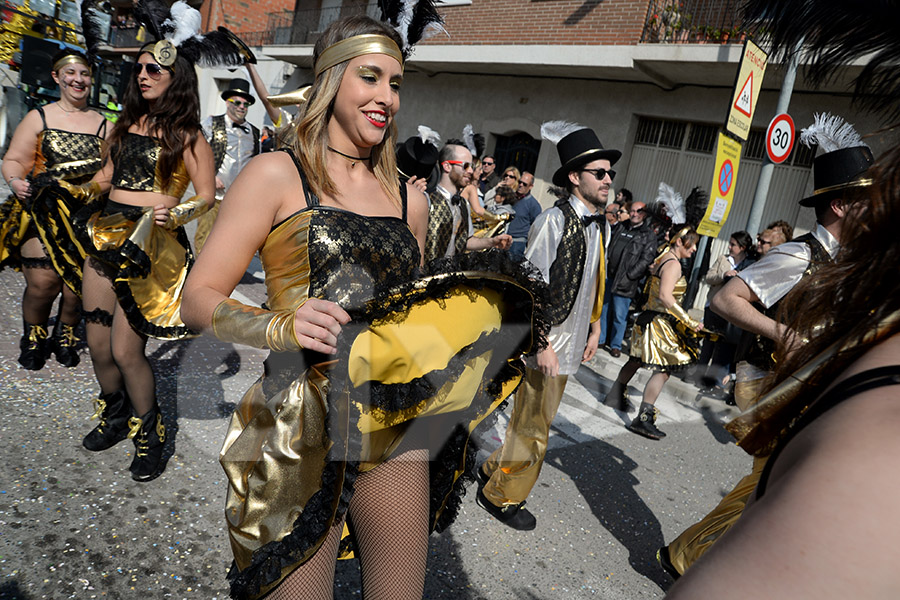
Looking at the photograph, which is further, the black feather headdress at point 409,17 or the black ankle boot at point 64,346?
the black ankle boot at point 64,346

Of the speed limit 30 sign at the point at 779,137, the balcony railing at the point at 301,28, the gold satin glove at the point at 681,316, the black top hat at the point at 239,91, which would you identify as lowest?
the gold satin glove at the point at 681,316

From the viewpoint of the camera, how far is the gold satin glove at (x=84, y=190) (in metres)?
3.67

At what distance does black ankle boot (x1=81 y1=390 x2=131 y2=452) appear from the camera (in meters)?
3.37

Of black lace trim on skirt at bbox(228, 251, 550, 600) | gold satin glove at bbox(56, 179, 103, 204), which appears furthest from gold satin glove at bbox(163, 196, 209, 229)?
black lace trim on skirt at bbox(228, 251, 550, 600)

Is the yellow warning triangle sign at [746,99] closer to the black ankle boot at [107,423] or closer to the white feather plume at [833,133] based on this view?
the white feather plume at [833,133]

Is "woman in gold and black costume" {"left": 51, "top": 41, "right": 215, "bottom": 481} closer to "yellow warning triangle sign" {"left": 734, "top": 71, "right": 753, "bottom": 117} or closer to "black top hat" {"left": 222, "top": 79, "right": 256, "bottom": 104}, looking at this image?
"black top hat" {"left": 222, "top": 79, "right": 256, "bottom": 104}

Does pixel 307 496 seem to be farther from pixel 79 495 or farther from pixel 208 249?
pixel 79 495

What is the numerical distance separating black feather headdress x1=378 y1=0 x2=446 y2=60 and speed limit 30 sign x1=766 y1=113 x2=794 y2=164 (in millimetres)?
5350

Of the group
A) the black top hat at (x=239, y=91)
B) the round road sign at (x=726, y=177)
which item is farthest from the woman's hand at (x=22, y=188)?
the round road sign at (x=726, y=177)

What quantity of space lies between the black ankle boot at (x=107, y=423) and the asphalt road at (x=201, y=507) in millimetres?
59

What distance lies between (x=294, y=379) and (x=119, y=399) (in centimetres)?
233

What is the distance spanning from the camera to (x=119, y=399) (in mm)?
3416

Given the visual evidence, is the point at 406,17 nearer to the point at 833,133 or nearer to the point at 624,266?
the point at 833,133

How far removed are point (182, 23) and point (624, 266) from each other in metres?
6.27
